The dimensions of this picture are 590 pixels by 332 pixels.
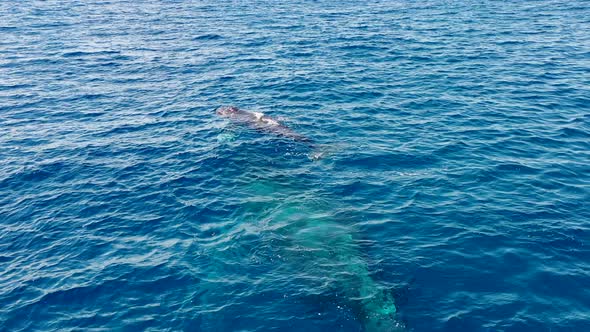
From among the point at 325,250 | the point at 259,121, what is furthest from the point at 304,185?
the point at 259,121

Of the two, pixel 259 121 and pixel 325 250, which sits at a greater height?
pixel 259 121

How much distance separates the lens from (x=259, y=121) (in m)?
41.8

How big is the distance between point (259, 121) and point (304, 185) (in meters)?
11.0

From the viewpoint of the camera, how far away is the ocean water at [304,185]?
23.2 metres

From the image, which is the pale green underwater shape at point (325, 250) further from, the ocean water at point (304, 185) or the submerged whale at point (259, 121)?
the submerged whale at point (259, 121)

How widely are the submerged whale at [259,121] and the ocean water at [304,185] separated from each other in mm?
912

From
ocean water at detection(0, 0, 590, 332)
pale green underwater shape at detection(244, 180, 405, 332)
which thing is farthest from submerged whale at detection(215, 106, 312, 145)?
pale green underwater shape at detection(244, 180, 405, 332)

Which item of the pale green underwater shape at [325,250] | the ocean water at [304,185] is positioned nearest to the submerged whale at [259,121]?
the ocean water at [304,185]

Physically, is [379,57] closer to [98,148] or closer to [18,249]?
[98,148]

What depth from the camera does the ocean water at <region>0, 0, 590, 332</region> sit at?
23.2 metres

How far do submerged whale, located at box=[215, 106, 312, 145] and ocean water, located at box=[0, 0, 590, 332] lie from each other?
35.9 inches

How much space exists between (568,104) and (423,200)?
69.5 ft

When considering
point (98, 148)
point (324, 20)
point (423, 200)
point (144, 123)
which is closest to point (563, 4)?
point (324, 20)

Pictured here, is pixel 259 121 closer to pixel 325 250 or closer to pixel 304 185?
pixel 304 185
